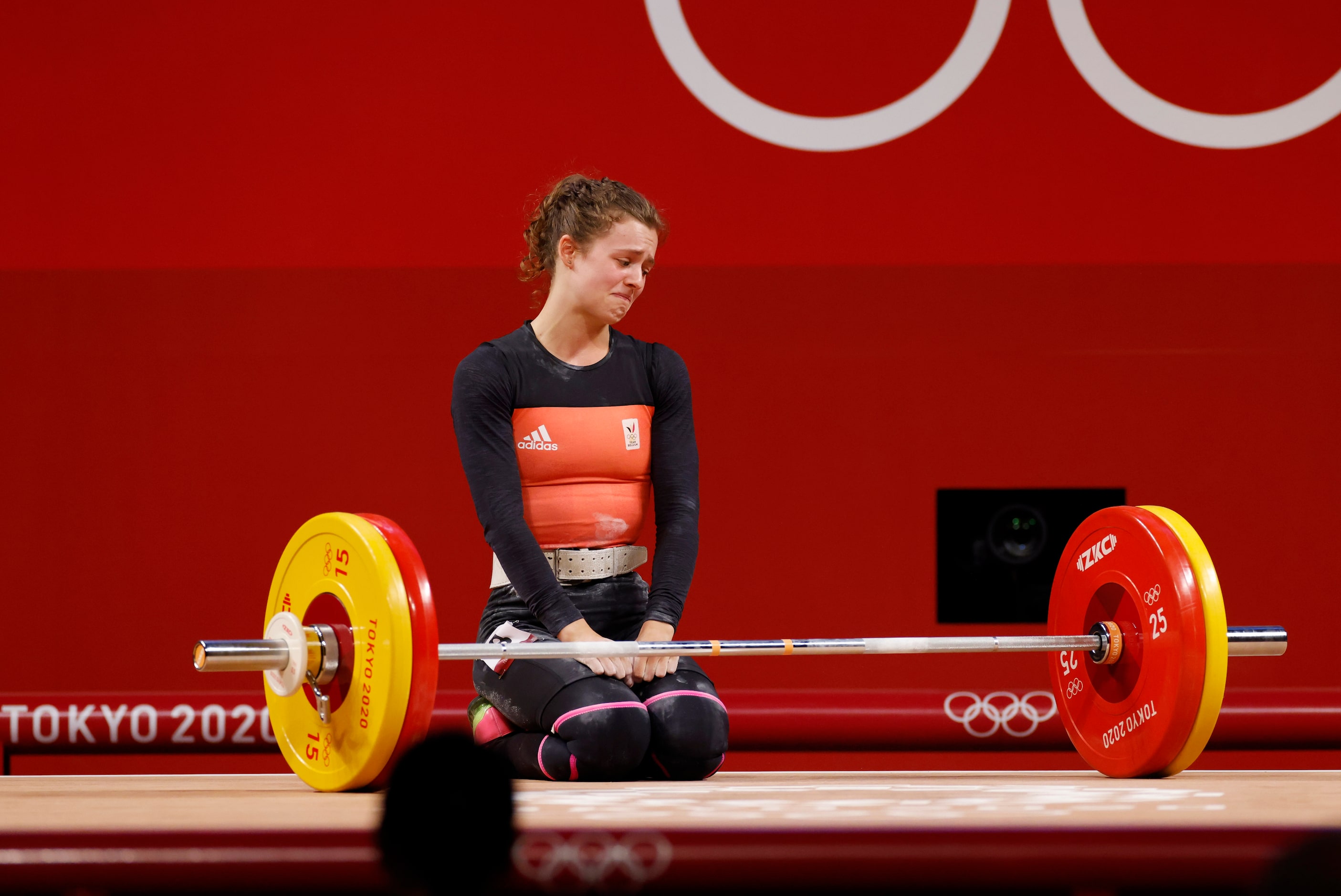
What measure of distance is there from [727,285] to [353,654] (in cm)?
155

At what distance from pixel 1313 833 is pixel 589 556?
4.82 feet

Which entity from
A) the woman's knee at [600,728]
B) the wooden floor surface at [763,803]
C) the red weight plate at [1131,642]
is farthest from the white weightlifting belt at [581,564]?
the red weight plate at [1131,642]

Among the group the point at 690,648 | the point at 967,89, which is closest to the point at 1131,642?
the point at 690,648

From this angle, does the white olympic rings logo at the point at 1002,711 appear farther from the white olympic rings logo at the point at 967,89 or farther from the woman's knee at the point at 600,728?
the white olympic rings logo at the point at 967,89

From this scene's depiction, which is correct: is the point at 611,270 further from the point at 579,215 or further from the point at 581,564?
the point at 581,564

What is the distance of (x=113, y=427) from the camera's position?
3.04 m

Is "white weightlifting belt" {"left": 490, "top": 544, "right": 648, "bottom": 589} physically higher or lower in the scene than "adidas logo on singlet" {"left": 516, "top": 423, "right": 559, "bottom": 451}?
lower

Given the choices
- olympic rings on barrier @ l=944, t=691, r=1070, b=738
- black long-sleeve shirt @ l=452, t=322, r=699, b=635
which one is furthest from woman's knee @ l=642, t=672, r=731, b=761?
olympic rings on barrier @ l=944, t=691, r=1070, b=738

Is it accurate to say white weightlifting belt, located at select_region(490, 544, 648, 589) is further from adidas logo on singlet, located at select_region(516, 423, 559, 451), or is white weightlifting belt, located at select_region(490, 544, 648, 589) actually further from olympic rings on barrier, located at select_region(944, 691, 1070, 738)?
olympic rings on barrier, located at select_region(944, 691, 1070, 738)

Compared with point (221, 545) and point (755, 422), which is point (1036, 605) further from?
point (221, 545)

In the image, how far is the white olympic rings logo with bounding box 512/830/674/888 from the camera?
3.40ft

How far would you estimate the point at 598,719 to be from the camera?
194 cm

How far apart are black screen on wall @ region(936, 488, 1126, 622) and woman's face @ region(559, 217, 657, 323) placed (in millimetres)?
1200

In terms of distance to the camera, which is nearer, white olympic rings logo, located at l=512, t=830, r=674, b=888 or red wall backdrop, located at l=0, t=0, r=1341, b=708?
white olympic rings logo, located at l=512, t=830, r=674, b=888
